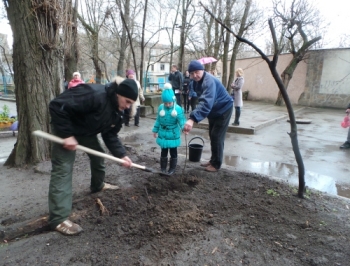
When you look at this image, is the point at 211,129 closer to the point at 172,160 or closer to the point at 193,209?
the point at 172,160

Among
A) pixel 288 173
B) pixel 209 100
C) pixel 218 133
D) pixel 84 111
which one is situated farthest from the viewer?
pixel 288 173

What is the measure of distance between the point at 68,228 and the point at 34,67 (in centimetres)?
289

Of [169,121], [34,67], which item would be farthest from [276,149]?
[34,67]

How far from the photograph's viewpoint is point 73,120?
2.70 m

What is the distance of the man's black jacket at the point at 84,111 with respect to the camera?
8.21 feet

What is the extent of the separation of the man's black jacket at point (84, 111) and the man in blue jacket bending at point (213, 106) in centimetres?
126

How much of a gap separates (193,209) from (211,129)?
1.85 meters

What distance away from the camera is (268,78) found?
17.6m

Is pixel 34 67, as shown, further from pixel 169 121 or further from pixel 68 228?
pixel 68 228

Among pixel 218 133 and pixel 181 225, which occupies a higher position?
pixel 218 133

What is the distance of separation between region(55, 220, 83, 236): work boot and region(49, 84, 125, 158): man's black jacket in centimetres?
89

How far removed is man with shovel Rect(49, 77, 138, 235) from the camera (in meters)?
2.53

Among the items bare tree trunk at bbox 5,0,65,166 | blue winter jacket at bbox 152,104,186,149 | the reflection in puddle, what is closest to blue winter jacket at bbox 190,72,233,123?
blue winter jacket at bbox 152,104,186,149

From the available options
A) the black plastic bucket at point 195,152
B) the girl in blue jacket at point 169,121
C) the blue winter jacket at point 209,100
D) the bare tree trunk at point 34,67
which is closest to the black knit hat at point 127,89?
the blue winter jacket at point 209,100
